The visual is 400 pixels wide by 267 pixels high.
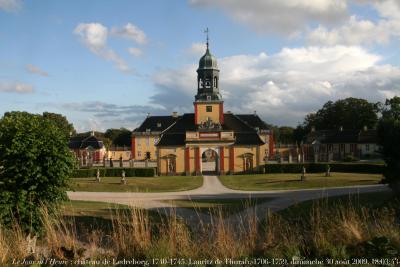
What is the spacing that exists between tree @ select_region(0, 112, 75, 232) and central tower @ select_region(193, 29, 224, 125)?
4346 cm

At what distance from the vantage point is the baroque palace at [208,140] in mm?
51656

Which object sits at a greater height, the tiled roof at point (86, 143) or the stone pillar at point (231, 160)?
the tiled roof at point (86, 143)

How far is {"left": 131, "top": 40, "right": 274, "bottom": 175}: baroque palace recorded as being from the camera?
169 ft

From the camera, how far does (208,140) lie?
52.0 metres

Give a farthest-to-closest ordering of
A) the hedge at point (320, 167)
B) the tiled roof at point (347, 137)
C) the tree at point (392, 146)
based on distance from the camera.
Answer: the tiled roof at point (347, 137)
the hedge at point (320, 167)
the tree at point (392, 146)

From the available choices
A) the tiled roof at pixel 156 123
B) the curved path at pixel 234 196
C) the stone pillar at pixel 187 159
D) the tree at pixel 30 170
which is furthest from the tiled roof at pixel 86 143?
the tree at pixel 30 170

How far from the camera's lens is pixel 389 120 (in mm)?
17641

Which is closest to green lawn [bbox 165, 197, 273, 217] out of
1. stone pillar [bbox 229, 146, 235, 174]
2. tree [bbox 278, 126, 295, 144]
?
stone pillar [bbox 229, 146, 235, 174]

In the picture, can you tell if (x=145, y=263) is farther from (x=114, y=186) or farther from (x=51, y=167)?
(x=114, y=186)

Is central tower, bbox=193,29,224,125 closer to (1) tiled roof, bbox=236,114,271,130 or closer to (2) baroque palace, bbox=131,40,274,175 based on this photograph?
(2) baroque palace, bbox=131,40,274,175

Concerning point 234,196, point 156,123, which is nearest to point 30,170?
point 234,196

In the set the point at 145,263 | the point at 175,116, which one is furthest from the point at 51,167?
the point at 175,116

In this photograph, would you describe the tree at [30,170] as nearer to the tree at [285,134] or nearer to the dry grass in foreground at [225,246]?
the dry grass in foreground at [225,246]

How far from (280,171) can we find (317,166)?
4114 mm
